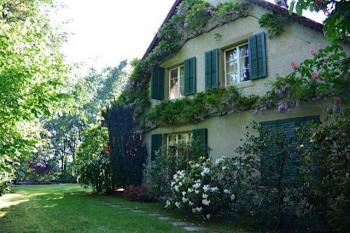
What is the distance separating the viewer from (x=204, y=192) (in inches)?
305

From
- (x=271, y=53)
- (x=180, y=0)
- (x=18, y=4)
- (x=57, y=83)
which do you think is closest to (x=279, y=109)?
(x=271, y=53)

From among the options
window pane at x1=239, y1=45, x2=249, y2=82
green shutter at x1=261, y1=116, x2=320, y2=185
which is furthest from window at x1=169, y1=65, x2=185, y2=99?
green shutter at x1=261, y1=116, x2=320, y2=185

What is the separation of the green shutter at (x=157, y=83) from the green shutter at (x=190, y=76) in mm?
1519

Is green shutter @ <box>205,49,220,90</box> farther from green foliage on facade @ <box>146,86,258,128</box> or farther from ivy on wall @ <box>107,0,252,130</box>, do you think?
ivy on wall @ <box>107,0,252,130</box>

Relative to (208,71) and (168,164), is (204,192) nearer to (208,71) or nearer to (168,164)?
(168,164)

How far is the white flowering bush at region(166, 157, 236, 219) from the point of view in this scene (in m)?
7.68

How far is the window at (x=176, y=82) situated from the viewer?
12.7 metres

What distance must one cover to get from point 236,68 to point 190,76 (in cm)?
186

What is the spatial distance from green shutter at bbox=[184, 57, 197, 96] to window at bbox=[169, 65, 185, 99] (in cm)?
66

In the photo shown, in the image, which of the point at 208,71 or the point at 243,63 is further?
the point at 208,71

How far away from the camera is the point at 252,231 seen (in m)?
6.61

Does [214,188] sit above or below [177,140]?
below

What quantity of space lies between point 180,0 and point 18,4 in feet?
24.9

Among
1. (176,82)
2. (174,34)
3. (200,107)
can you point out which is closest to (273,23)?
(200,107)
